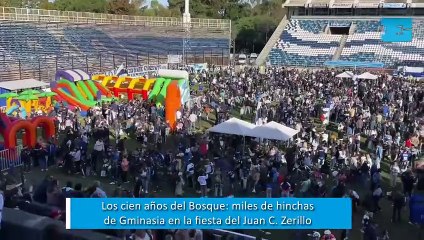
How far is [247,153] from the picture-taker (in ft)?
48.3

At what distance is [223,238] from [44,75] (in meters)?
25.4

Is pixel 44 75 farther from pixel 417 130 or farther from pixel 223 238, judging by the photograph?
pixel 223 238

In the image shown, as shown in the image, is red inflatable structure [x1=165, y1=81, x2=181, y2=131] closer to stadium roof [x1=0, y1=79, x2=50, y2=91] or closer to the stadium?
the stadium

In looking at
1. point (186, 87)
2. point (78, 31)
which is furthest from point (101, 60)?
point (186, 87)

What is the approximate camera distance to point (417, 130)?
1669cm

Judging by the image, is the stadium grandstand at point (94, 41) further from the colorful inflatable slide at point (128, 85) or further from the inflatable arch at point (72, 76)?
the colorful inflatable slide at point (128, 85)

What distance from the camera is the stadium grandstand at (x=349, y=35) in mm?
43469

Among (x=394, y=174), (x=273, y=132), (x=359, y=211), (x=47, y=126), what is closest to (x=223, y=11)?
(x=47, y=126)

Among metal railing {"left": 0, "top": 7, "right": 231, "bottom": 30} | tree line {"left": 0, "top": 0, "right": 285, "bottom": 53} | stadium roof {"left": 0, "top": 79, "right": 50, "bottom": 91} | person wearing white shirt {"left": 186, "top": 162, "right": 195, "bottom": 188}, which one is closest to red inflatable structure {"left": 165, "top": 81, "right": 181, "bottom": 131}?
person wearing white shirt {"left": 186, "top": 162, "right": 195, "bottom": 188}

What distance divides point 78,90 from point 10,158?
9.27 m

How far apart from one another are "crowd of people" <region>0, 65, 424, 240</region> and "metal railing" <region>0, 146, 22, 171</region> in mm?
472

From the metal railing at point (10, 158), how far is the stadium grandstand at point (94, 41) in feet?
48.9

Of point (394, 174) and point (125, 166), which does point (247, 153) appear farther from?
point (394, 174)

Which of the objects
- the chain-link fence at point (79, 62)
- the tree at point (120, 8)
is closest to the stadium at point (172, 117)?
the chain-link fence at point (79, 62)
